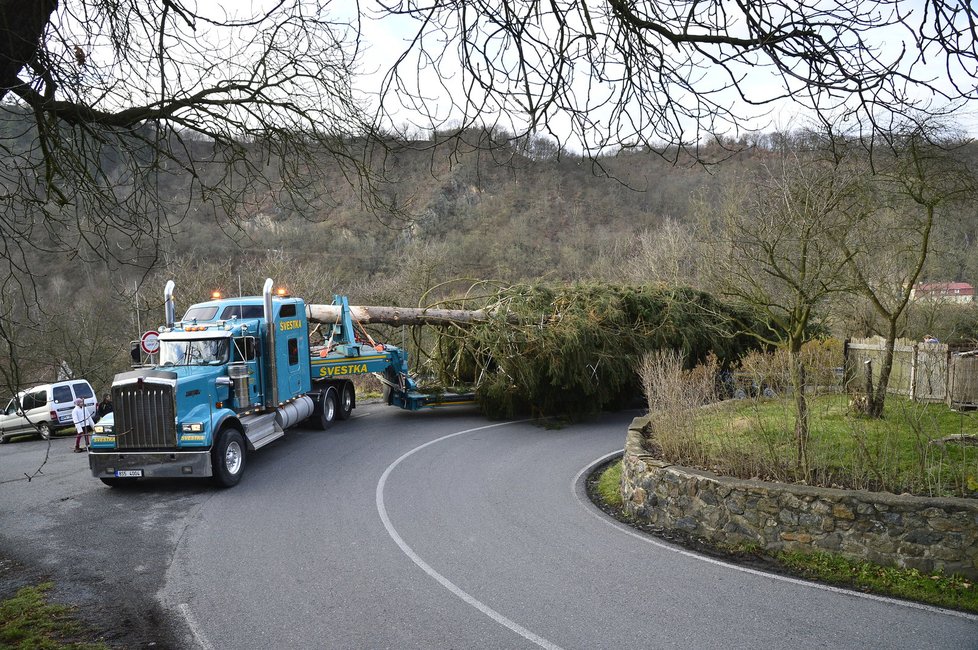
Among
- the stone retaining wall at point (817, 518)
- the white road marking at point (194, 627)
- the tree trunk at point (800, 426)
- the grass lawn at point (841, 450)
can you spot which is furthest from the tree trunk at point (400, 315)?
the white road marking at point (194, 627)

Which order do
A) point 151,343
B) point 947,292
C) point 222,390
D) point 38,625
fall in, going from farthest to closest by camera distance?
point 947,292
point 151,343
point 222,390
point 38,625

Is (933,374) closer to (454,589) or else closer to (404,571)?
(454,589)

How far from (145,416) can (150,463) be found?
2.68ft

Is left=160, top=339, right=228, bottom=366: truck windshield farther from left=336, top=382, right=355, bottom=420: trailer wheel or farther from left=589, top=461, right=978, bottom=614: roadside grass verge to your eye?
left=589, top=461, right=978, bottom=614: roadside grass verge

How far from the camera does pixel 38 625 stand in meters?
6.05

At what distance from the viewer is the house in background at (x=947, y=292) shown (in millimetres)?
24109

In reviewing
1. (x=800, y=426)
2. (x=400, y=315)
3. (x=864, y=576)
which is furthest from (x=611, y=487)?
(x=400, y=315)

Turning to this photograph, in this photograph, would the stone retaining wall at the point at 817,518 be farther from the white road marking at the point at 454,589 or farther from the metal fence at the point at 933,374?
the metal fence at the point at 933,374

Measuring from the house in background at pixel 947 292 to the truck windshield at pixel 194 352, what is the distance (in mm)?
23474

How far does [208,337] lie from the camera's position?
1303cm

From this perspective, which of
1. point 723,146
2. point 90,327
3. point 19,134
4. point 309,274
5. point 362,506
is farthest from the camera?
point 309,274

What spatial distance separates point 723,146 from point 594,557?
17.2ft

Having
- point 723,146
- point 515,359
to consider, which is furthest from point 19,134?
point 515,359

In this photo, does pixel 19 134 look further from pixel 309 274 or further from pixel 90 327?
pixel 309 274
